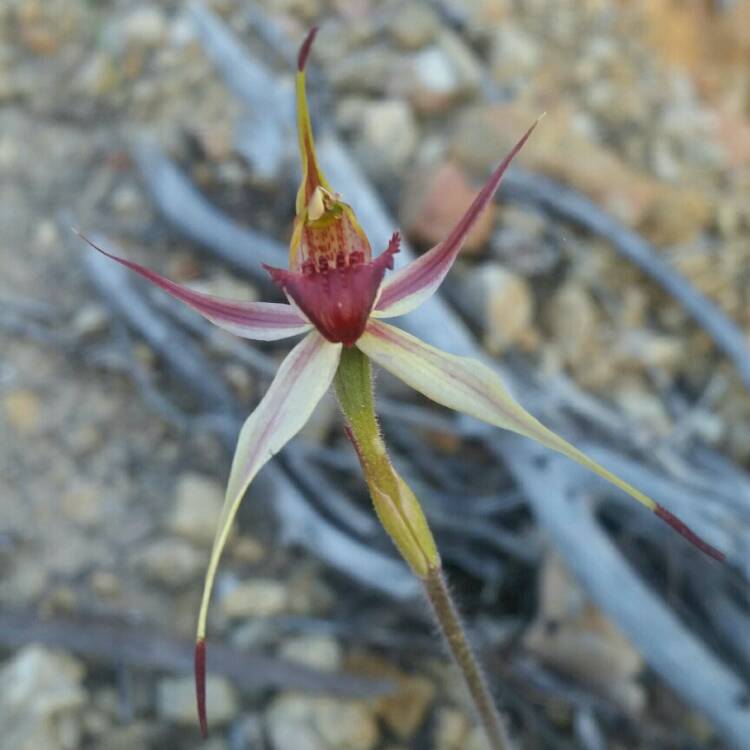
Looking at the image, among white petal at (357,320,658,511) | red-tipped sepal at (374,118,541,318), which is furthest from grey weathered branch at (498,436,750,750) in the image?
red-tipped sepal at (374,118,541,318)

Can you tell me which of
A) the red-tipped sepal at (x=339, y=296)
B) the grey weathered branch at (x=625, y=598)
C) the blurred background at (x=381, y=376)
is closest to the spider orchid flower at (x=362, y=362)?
the red-tipped sepal at (x=339, y=296)

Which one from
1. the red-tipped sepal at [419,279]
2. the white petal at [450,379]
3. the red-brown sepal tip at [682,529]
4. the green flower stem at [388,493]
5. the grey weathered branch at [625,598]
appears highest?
the red-tipped sepal at [419,279]

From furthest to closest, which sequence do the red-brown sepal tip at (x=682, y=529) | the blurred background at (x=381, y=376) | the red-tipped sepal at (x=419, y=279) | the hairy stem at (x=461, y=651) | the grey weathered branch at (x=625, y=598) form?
1. the blurred background at (x=381, y=376)
2. the grey weathered branch at (x=625, y=598)
3. the hairy stem at (x=461, y=651)
4. the red-tipped sepal at (x=419, y=279)
5. the red-brown sepal tip at (x=682, y=529)

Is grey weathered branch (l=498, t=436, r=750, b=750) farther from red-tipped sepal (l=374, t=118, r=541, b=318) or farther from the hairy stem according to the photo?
red-tipped sepal (l=374, t=118, r=541, b=318)

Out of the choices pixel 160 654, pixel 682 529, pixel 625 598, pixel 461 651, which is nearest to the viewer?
pixel 682 529

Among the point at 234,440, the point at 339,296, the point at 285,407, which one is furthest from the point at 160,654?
the point at 339,296

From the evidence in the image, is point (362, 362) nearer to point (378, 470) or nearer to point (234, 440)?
point (378, 470)

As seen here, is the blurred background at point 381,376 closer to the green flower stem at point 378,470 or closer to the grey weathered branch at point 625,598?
the grey weathered branch at point 625,598
